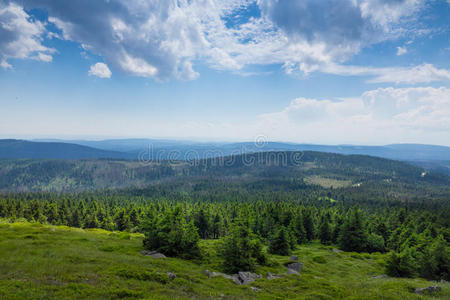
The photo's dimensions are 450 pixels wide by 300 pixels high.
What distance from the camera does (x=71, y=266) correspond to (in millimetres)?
27094

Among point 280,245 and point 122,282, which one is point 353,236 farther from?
point 122,282

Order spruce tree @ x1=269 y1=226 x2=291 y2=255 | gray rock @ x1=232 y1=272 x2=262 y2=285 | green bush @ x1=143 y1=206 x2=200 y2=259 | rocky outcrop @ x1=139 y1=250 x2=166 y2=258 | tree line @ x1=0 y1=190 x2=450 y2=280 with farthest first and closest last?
1. spruce tree @ x1=269 y1=226 x2=291 y2=255
2. green bush @ x1=143 y1=206 x2=200 y2=259
3. tree line @ x1=0 y1=190 x2=450 y2=280
4. rocky outcrop @ x1=139 y1=250 x2=166 y2=258
5. gray rock @ x1=232 y1=272 x2=262 y2=285

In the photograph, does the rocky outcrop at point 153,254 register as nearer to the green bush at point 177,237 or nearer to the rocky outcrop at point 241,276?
the green bush at point 177,237

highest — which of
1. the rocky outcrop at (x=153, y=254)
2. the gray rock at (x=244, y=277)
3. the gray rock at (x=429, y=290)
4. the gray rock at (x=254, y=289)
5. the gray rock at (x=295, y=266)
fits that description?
the gray rock at (x=429, y=290)

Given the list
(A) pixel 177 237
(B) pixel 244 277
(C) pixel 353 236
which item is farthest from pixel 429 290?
(C) pixel 353 236

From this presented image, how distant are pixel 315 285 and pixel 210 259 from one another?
790 inches

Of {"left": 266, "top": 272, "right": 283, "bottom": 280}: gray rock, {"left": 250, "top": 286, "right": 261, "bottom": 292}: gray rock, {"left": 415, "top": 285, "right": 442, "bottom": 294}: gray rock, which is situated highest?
{"left": 415, "top": 285, "right": 442, "bottom": 294}: gray rock

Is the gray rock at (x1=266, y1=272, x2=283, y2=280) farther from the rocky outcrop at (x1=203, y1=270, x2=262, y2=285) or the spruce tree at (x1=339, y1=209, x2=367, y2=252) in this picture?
the spruce tree at (x1=339, y1=209, x2=367, y2=252)

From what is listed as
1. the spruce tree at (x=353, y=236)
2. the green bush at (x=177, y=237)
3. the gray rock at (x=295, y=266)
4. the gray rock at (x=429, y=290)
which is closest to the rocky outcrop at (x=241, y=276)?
the green bush at (x=177, y=237)

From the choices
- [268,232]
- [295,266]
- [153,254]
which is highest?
[153,254]

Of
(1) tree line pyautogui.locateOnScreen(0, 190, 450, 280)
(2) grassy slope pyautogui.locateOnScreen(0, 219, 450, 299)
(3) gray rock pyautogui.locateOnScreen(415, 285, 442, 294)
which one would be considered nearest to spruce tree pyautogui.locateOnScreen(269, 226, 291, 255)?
(1) tree line pyautogui.locateOnScreen(0, 190, 450, 280)

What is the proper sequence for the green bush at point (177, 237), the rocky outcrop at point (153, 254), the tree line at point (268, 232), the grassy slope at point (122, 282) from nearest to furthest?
the grassy slope at point (122, 282) → the rocky outcrop at point (153, 254) → the tree line at point (268, 232) → the green bush at point (177, 237)

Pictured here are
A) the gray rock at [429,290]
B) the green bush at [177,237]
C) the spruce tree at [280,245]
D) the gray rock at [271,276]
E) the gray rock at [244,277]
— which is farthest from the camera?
the spruce tree at [280,245]

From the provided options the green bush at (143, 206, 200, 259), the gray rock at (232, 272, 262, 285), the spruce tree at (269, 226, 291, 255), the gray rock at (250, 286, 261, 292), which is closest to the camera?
the gray rock at (250, 286, 261, 292)
